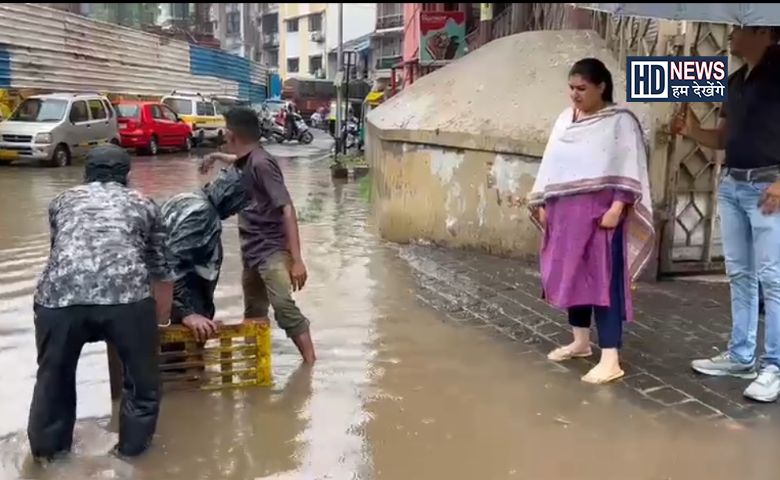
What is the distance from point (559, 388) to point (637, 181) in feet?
3.78

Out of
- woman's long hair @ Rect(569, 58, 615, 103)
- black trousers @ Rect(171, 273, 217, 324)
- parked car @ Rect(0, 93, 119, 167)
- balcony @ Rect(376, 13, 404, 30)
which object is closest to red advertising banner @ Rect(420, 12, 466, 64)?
parked car @ Rect(0, 93, 119, 167)

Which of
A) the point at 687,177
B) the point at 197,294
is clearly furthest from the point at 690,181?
the point at 197,294

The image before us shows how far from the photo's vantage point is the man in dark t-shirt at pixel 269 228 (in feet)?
14.6

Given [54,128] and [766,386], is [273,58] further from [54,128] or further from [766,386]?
[766,386]

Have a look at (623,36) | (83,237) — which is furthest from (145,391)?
(623,36)

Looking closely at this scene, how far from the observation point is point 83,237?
3328 mm

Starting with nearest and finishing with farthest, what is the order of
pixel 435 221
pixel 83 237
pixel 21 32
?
pixel 83 237 → pixel 435 221 → pixel 21 32

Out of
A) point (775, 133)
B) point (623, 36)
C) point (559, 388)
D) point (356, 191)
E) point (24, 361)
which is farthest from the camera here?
point (356, 191)

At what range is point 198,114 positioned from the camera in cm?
2666

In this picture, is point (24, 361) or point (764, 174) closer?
point (764, 174)

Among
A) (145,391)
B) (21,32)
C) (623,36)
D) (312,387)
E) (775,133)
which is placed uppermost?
(21,32)

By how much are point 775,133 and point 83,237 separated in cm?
321

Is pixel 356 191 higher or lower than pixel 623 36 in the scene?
lower

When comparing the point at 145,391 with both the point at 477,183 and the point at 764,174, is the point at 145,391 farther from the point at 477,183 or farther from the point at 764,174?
the point at 477,183
